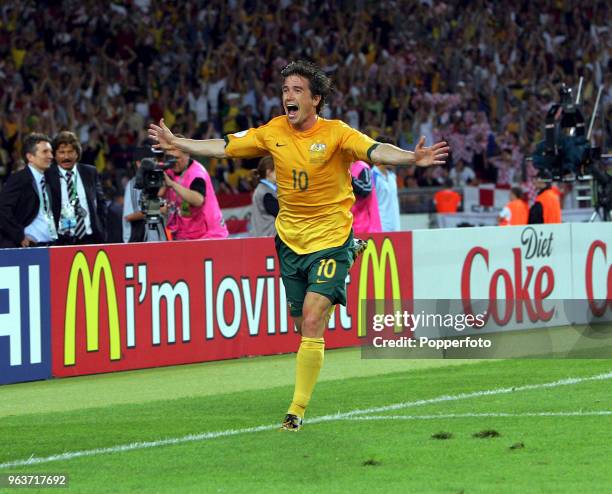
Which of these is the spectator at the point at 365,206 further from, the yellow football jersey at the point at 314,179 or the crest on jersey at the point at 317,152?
the crest on jersey at the point at 317,152

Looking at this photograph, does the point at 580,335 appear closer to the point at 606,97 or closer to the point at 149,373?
the point at 149,373

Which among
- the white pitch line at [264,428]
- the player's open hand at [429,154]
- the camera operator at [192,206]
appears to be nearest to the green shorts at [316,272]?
the white pitch line at [264,428]

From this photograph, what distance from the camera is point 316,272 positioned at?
8.95 meters

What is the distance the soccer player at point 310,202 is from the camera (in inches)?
349

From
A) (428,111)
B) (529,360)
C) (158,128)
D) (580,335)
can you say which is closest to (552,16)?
(428,111)

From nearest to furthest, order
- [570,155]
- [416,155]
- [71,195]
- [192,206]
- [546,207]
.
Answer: [416,155] < [71,195] < [192,206] < [570,155] < [546,207]

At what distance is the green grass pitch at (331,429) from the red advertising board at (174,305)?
264mm

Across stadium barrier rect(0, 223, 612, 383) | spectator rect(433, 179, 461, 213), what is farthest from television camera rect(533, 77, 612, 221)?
spectator rect(433, 179, 461, 213)

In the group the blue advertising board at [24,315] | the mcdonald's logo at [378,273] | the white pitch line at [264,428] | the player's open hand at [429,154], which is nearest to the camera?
the white pitch line at [264,428]

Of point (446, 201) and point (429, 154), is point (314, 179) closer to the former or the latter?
point (429, 154)

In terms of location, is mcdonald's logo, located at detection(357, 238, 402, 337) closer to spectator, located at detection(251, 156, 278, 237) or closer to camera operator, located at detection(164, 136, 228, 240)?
spectator, located at detection(251, 156, 278, 237)

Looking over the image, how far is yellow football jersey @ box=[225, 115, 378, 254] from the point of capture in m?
8.99

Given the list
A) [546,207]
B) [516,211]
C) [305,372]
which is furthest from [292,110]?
[516,211]

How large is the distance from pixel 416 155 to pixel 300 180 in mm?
881
